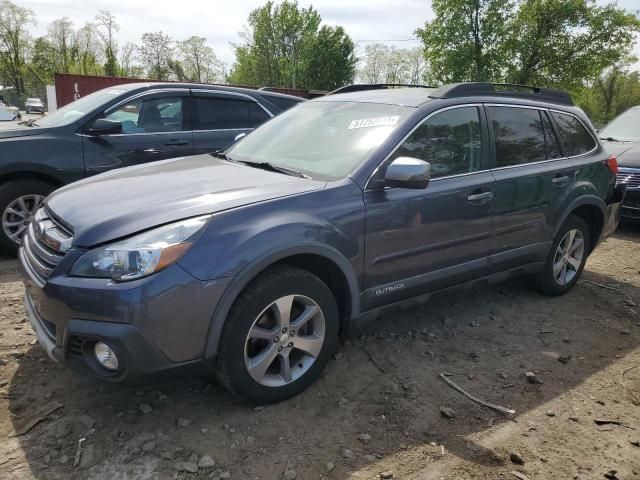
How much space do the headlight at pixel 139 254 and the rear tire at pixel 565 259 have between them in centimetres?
318

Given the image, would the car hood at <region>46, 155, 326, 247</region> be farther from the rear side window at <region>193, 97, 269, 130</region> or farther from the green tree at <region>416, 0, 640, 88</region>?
the green tree at <region>416, 0, 640, 88</region>

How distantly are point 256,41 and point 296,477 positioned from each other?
50.3 meters

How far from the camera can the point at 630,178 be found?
7.05 meters

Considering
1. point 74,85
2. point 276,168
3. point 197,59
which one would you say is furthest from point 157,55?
point 276,168

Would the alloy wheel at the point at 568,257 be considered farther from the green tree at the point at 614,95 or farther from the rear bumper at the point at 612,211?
the green tree at the point at 614,95

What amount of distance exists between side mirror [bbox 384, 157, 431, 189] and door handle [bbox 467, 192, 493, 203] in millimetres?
659

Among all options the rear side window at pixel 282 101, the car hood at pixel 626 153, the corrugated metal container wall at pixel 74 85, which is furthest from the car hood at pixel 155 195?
the corrugated metal container wall at pixel 74 85

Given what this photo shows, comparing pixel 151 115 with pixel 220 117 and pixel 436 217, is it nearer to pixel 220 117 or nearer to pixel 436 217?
pixel 220 117

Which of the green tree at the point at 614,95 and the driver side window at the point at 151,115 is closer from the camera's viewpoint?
the driver side window at the point at 151,115

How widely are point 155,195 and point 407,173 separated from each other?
1.36 m

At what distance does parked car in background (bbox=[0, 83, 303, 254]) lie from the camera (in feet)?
16.0

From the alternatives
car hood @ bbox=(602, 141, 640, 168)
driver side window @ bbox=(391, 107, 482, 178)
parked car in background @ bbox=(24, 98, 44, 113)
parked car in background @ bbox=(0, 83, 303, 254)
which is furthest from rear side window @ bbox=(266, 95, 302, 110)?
parked car in background @ bbox=(24, 98, 44, 113)

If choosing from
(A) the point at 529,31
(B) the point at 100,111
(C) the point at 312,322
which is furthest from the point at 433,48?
(C) the point at 312,322

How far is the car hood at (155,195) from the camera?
2.45 metres
